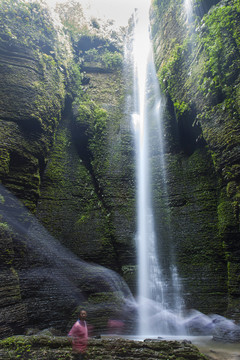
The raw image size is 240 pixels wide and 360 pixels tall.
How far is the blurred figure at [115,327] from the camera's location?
5484mm

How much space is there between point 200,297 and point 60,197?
4750 mm

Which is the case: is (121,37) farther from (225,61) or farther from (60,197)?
(60,197)

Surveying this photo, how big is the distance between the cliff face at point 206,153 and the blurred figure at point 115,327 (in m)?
1.77

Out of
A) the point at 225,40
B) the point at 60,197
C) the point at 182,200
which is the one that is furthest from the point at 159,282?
the point at 225,40

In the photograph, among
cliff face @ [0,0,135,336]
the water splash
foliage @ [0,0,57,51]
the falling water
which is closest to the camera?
the water splash

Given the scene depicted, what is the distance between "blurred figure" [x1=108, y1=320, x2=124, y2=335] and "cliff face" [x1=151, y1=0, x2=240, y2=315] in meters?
1.77

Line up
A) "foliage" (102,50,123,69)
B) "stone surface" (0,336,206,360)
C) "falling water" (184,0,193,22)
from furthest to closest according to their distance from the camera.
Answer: "foliage" (102,50,123,69) < "falling water" (184,0,193,22) < "stone surface" (0,336,206,360)

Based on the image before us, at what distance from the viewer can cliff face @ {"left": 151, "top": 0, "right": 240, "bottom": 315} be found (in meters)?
5.60

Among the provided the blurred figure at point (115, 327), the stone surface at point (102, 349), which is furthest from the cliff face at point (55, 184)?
the stone surface at point (102, 349)

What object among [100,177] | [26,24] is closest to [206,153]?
[100,177]

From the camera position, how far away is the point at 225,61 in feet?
19.2

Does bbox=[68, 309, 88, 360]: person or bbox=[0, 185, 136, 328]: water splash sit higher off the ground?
bbox=[0, 185, 136, 328]: water splash

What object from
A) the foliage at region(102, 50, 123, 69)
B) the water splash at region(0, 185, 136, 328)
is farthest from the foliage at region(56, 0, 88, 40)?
the water splash at region(0, 185, 136, 328)

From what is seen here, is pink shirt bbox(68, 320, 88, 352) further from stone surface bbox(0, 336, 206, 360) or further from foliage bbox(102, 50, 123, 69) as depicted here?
foliage bbox(102, 50, 123, 69)
